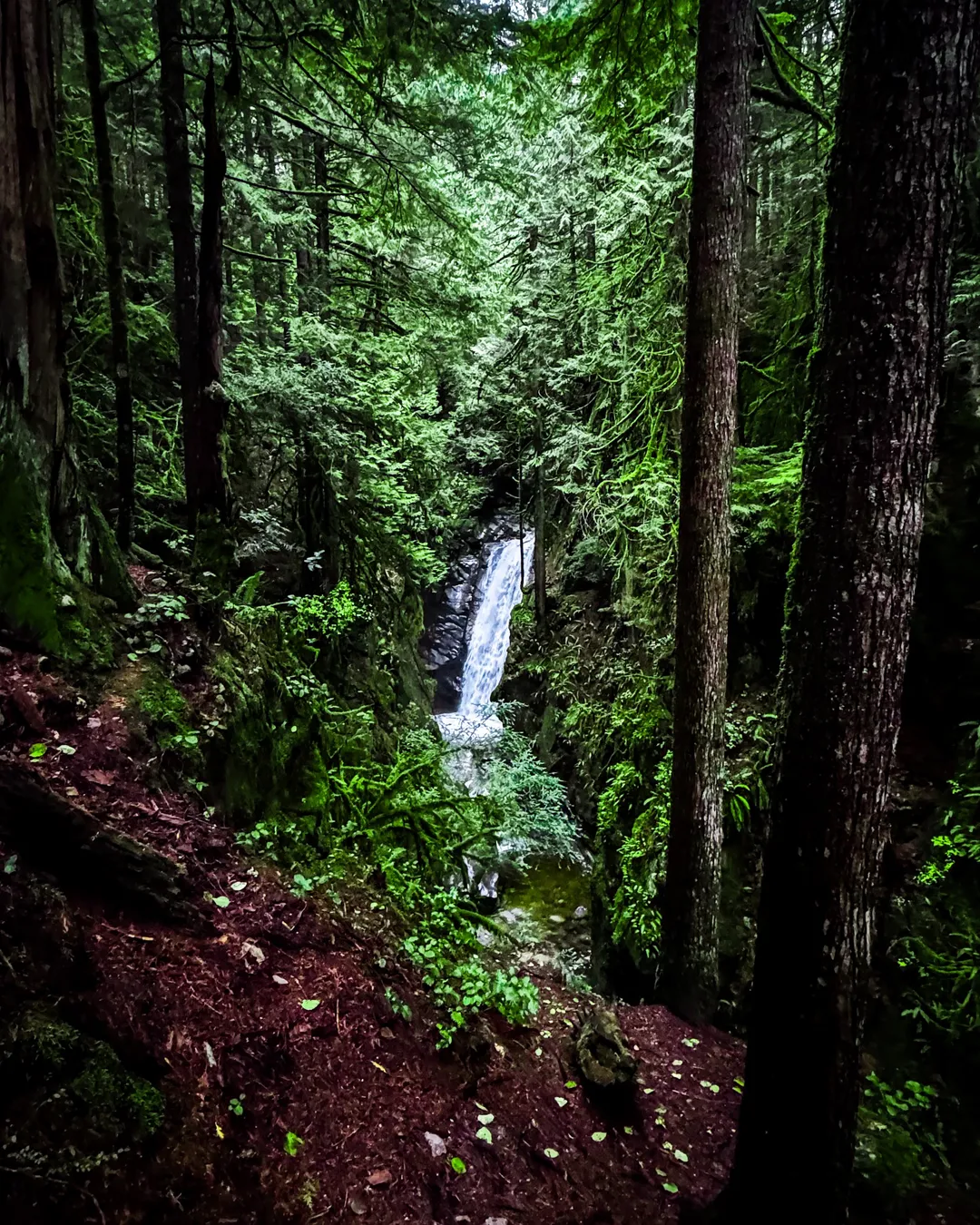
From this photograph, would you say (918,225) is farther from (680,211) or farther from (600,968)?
(600,968)

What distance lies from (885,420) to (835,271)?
617 millimetres

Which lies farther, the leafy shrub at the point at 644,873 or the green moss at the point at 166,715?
the leafy shrub at the point at 644,873

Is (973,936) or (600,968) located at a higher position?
(973,936)

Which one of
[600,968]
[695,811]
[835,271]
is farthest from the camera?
[600,968]

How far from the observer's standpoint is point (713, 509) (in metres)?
4.98

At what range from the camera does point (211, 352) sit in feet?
20.3

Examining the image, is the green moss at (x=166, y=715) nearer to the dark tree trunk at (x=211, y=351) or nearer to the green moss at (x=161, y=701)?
the green moss at (x=161, y=701)

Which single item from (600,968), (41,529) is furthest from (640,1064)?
(41,529)

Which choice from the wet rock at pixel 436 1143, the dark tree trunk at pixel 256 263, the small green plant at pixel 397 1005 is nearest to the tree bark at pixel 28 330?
the small green plant at pixel 397 1005

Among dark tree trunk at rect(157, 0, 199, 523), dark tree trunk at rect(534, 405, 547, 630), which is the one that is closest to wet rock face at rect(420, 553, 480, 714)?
dark tree trunk at rect(534, 405, 547, 630)

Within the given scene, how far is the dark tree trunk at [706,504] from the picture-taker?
177 inches

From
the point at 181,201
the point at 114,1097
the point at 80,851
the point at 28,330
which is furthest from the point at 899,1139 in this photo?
the point at 181,201

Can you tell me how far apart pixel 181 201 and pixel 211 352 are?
126 cm

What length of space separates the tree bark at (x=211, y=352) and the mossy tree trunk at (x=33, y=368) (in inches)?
67.5
